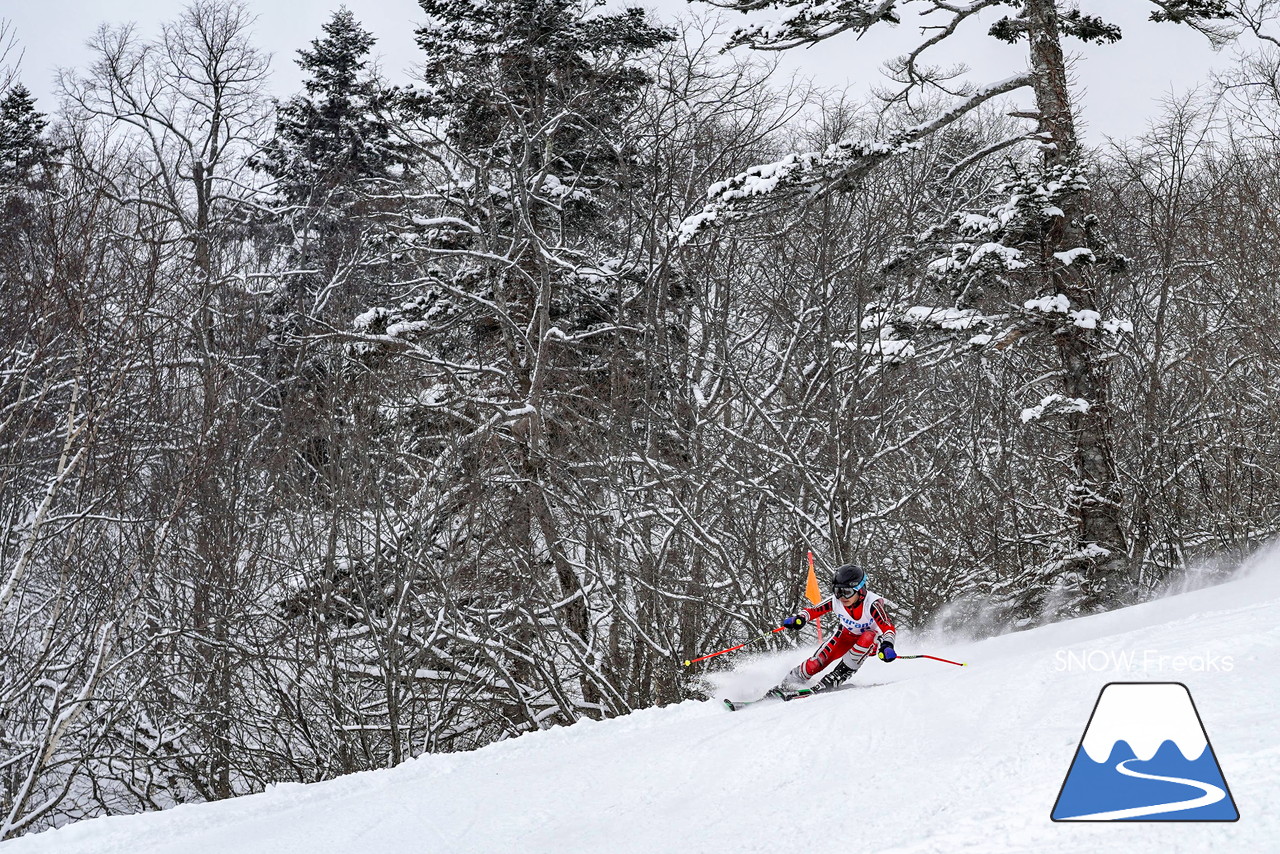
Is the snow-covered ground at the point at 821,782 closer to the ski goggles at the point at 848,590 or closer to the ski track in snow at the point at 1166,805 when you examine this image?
the ski track in snow at the point at 1166,805

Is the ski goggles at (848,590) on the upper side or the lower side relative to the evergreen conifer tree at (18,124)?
lower

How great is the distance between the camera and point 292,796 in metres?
5.93

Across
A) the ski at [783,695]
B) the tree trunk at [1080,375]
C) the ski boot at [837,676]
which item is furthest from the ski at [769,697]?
the tree trunk at [1080,375]

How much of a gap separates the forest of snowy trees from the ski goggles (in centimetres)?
407

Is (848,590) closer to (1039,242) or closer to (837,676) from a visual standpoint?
(837,676)

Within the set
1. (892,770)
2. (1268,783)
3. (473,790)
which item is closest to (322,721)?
(473,790)

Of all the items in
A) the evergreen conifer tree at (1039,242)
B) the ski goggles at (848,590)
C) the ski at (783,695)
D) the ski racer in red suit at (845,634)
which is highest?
the evergreen conifer tree at (1039,242)

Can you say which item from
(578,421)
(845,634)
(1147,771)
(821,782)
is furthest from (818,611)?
(578,421)

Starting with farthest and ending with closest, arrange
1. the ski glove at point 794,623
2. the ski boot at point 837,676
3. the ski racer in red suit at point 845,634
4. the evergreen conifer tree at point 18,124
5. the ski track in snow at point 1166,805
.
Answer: the evergreen conifer tree at point 18,124 < the ski boot at point 837,676 < the ski racer in red suit at point 845,634 < the ski glove at point 794,623 < the ski track in snow at point 1166,805

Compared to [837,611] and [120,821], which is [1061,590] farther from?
[120,821]

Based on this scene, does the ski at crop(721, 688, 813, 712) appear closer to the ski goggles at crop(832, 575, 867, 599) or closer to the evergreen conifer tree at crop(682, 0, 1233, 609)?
the ski goggles at crop(832, 575, 867, 599)

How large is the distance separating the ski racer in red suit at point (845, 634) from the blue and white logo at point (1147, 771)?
3.60m

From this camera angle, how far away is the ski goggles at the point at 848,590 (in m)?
7.02

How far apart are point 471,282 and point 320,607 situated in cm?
709
